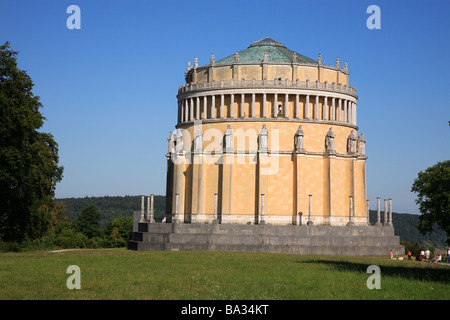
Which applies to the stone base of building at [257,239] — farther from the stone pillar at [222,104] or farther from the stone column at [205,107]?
the stone column at [205,107]

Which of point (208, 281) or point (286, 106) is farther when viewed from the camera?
point (286, 106)

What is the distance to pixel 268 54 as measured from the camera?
64375mm

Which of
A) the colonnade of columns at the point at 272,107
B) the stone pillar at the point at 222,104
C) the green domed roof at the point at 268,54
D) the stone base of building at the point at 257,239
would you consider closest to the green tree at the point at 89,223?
the colonnade of columns at the point at 272,107

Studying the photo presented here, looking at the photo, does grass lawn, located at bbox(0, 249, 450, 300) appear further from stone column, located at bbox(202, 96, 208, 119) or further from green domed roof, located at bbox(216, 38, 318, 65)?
green domed roof, located at bbox(216, 38, 318, 65)

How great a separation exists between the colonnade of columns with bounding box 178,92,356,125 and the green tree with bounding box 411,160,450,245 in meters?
11.0

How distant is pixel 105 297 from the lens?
820 inches

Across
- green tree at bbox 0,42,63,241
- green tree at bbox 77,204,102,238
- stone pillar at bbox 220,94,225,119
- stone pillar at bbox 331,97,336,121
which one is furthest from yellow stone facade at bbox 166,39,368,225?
green tree at bbox 77,204,102,238

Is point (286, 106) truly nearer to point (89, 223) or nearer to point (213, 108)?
point (213, 108)

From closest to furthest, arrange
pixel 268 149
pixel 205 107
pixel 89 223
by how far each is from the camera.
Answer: pixel 268 149 → pixel 205 107 → pixel 89 223

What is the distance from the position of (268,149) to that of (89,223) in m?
61.8

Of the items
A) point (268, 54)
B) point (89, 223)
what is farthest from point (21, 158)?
point (89, 223)
